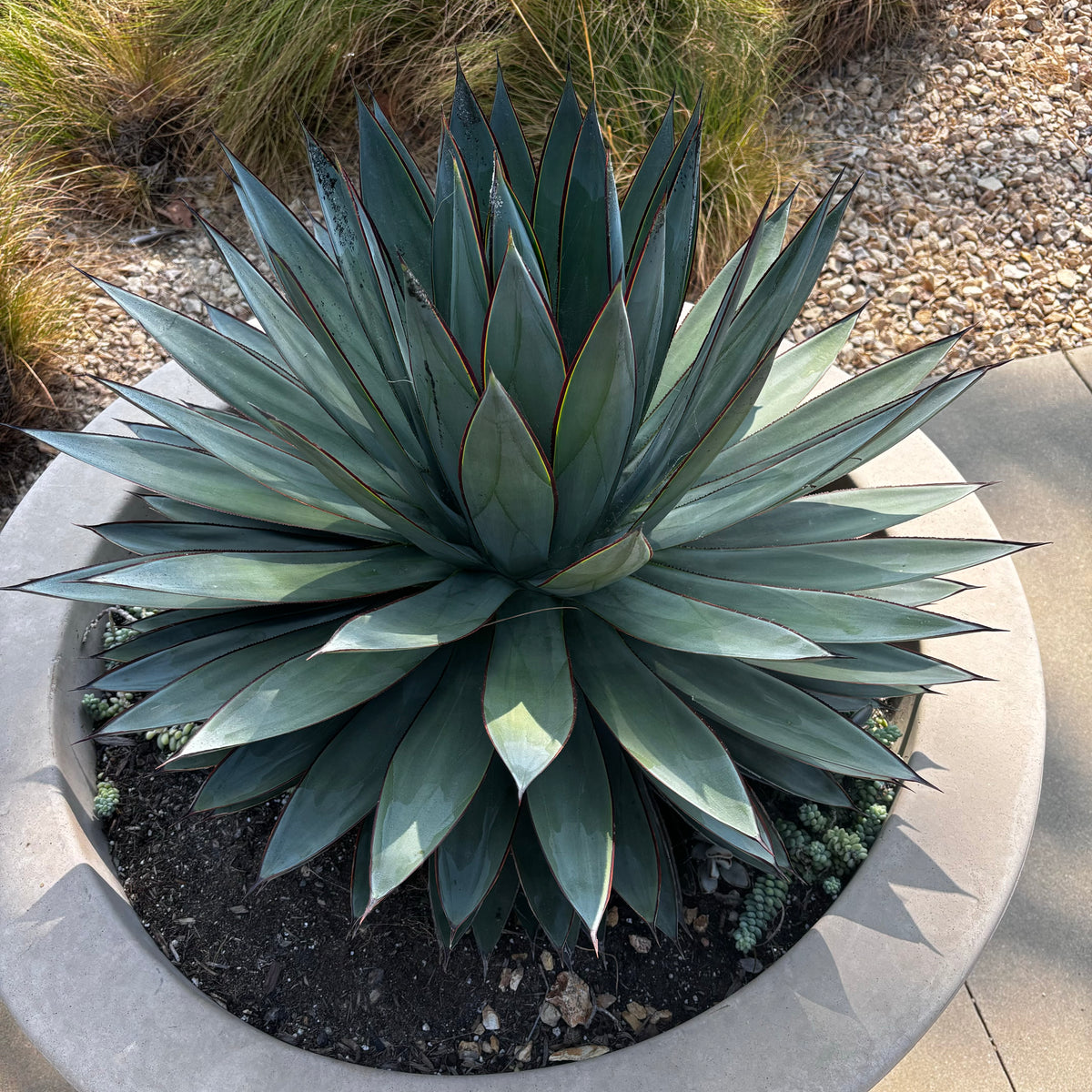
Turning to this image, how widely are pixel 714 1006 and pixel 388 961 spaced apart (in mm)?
561

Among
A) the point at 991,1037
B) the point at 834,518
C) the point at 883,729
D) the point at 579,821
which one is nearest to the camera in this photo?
the point at 579,821

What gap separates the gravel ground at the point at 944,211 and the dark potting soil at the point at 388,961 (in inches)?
71.5

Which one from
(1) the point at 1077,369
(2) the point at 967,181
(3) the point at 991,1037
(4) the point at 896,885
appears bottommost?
(3) the point at 991,1037

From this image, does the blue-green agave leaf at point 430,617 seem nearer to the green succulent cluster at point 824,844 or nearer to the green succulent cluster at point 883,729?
the green succulent cluster at point 824,844

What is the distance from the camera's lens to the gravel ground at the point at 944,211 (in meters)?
3.32

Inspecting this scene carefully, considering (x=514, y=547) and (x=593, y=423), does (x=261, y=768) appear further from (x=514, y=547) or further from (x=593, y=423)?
(x=593, y=423)

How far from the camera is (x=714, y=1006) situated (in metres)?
1.37

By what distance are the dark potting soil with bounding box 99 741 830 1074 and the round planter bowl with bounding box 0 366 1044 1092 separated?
0.11 meters

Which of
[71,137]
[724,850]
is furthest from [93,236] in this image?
[724,850]

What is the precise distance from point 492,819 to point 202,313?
8.77 ft

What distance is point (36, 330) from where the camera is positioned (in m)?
2.97

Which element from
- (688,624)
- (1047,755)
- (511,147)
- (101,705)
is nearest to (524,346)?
(688,624)

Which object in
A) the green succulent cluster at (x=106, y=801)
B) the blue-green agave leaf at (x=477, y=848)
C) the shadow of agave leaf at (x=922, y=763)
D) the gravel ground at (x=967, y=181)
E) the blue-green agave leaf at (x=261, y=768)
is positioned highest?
the gravel ground at (x=967, y=181)

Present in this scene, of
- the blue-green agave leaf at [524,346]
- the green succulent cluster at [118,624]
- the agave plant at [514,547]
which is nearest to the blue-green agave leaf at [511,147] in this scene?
the agave plant at [514,547]
